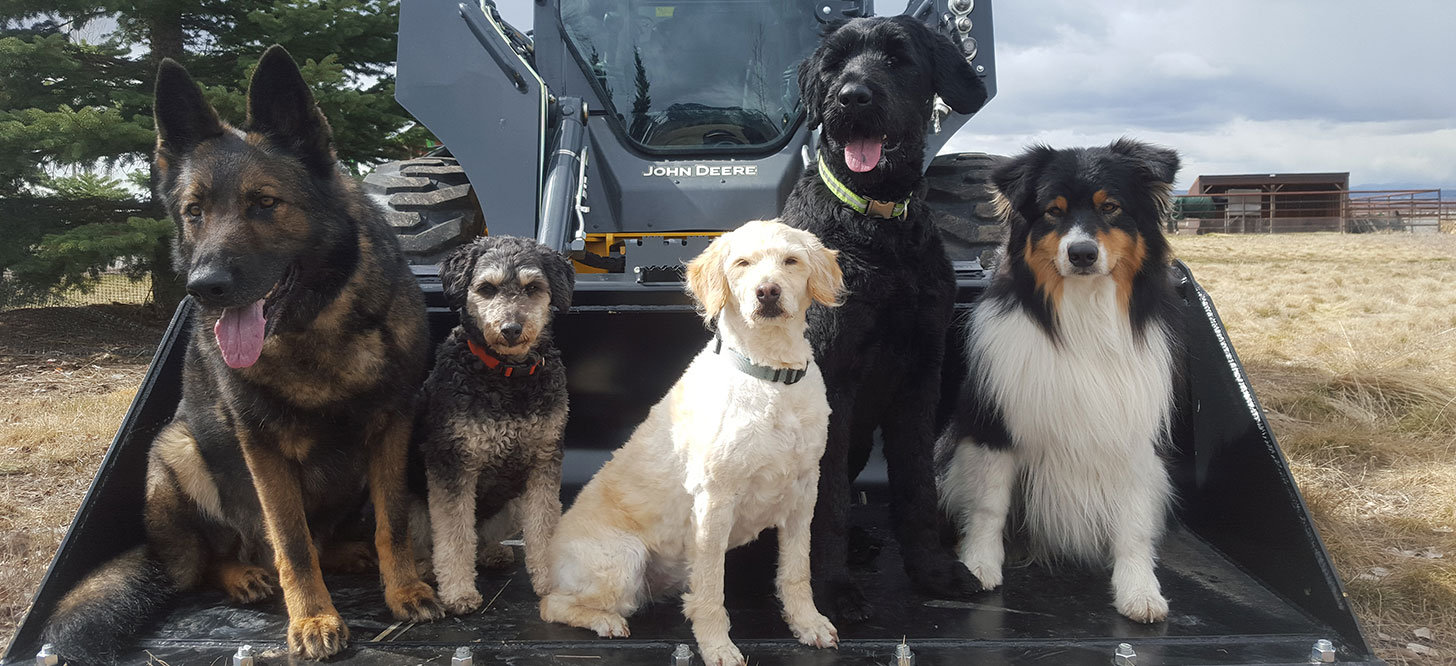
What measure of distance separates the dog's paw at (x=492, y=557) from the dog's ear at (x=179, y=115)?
4.72 ft

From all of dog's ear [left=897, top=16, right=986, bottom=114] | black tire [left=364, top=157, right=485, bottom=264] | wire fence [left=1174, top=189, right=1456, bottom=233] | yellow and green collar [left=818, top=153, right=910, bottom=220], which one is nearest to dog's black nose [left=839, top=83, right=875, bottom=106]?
yellow and green collar [left=818, top=153, right=910, bottom=220]

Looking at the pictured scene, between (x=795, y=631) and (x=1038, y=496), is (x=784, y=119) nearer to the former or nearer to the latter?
(x=1038, y=496)

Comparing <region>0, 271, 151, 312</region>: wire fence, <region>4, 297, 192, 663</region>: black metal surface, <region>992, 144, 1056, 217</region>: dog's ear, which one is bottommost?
<region>4, 297, 192, 663</region>: black metal surface

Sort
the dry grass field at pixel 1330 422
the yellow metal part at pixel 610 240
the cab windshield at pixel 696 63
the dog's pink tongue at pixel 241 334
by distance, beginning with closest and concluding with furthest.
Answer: the dog's pink tongue at pixel 241 334 < the dry grass field at pixel 1330 422 < the yellow metal part at pixel 610 240 < the cab windshield at pixel 696 63

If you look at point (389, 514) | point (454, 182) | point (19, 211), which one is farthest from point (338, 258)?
point (19, 211)

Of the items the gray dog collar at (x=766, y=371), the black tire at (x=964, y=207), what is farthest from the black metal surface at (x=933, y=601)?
the black tire at (x=964, y=207)

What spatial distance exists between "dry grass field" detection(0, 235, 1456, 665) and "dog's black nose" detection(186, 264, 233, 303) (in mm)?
1606

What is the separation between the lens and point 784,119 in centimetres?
490

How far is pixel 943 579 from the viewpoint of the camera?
2572mm

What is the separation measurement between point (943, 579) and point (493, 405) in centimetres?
139

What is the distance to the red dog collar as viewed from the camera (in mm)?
2557

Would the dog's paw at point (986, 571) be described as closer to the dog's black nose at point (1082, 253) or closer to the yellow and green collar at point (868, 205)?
the dog's black nose at point (1082, 253)

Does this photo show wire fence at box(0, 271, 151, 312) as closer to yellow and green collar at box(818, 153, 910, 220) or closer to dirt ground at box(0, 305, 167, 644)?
dirt ground at box(0, 305, 167, 644)

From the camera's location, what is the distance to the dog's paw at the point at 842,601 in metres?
2.40
